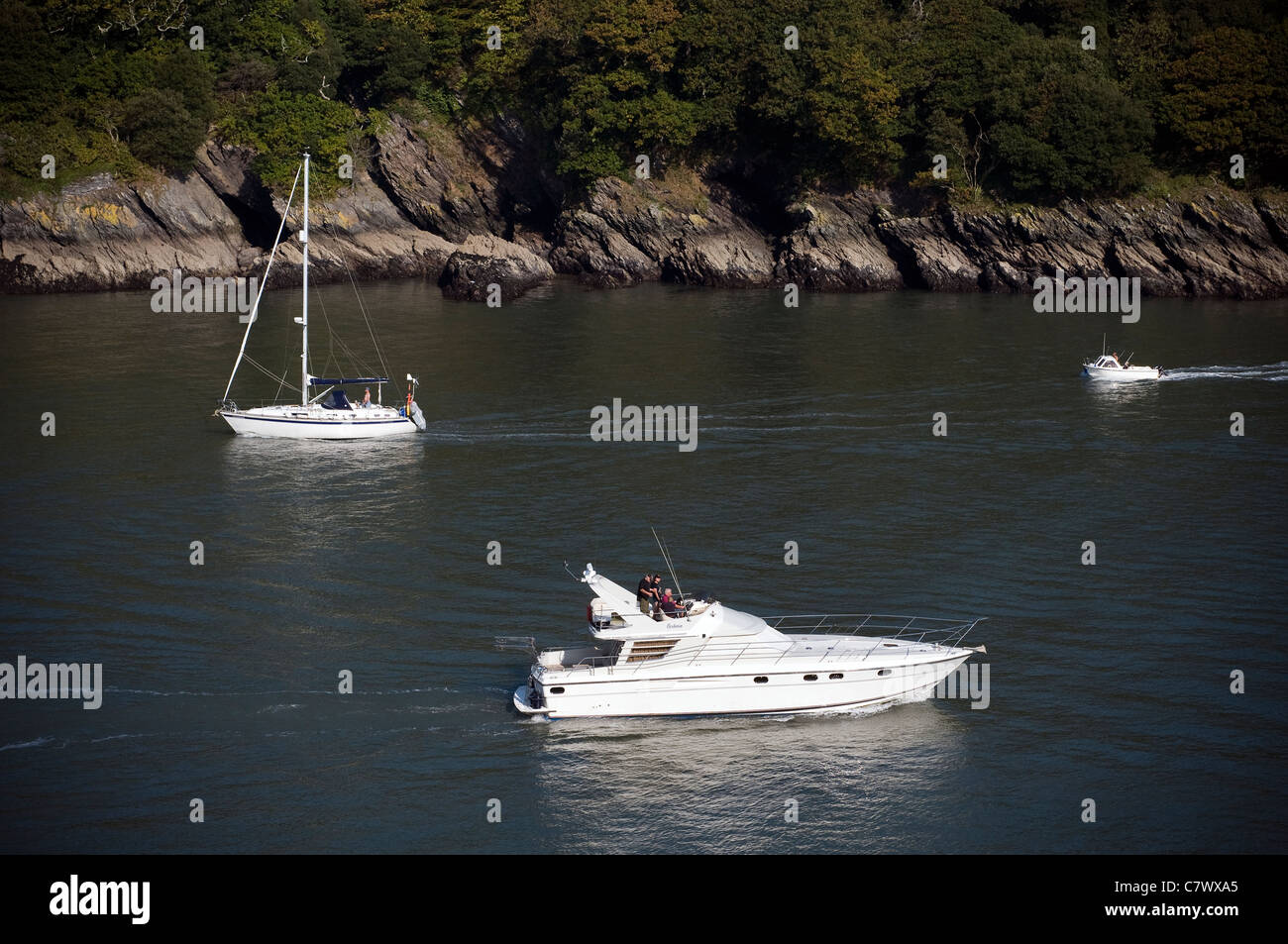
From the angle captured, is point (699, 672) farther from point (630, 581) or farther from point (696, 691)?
point (630, 581)

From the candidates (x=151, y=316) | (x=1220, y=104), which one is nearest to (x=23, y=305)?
(x=151, y=316)

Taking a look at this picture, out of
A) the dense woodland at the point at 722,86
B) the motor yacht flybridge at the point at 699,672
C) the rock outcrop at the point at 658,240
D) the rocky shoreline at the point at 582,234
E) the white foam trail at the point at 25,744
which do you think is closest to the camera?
the white foam trail at the point at 25,744

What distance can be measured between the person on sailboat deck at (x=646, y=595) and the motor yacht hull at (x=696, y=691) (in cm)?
147

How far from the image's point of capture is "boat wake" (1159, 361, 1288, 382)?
67.4 meters

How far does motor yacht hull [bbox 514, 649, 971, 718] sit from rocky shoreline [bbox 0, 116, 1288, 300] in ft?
212

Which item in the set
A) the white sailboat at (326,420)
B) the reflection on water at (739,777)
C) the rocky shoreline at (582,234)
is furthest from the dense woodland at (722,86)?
the reflection on water at (739,777)

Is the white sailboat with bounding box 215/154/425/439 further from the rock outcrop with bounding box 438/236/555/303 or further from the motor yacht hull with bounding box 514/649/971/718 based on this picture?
the rock outcrop with bounding box 438/236/555/303

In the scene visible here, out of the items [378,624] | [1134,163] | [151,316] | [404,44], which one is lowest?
[378,624]

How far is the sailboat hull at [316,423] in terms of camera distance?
57875 millimetres

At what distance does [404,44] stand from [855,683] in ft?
286

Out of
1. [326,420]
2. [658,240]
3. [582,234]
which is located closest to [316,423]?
[326,420]

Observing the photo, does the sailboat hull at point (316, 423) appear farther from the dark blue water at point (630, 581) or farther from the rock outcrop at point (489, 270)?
the rock outcrop at point (489, 270)

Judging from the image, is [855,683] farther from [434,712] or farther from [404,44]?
[404,44]

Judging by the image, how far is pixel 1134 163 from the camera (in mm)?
93812
